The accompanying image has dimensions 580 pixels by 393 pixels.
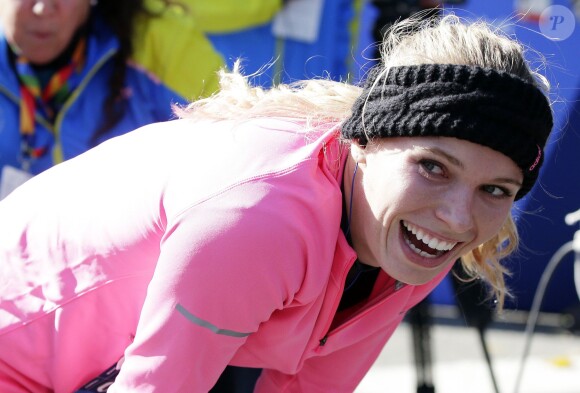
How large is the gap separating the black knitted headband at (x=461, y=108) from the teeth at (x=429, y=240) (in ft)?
0.66

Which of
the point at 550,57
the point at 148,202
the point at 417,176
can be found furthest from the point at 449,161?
the point at 550,57

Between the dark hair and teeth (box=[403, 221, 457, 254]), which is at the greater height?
teeth (box=[403, 221, 457, 254])

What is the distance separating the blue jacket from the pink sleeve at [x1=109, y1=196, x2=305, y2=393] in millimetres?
2332

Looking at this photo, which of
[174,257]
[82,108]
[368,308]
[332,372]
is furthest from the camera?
[82,108]

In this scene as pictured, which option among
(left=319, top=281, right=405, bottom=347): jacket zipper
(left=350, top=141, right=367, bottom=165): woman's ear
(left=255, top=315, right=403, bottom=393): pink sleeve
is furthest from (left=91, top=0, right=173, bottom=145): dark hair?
(left=350, top=141, right=367, bottom=165): woman's ear

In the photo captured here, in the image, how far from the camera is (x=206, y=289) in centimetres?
179

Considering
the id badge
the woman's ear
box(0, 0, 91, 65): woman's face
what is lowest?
the id badge

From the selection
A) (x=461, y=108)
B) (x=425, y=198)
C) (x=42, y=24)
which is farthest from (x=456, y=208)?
(x=42, y=24)

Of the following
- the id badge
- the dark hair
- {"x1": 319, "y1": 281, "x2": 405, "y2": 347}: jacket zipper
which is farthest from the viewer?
the dark hair

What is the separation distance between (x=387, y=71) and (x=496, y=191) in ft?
1.08

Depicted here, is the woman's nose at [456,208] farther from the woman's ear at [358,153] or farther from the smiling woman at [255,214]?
the woman's ear at [358,153]

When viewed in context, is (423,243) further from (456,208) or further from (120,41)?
(120,41)

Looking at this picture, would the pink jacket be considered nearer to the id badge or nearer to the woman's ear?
the woman's ear

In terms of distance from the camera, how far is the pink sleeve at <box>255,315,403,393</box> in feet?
8.19
